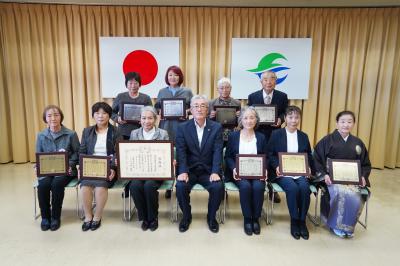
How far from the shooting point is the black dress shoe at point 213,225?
305cm

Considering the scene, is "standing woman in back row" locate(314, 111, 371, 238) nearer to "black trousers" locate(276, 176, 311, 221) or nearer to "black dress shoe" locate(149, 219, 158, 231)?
"black trousers" locate(276, 176, 311, 221)

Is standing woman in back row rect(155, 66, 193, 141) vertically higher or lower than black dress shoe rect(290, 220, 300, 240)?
higher

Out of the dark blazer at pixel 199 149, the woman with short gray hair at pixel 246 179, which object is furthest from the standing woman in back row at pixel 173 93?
the woman with short gray hair at pixel 246 179

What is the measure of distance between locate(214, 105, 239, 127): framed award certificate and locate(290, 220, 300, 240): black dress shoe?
4.39 feet

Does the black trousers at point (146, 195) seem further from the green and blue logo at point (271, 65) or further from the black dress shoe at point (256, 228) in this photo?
the green and blue logo at point (271, 65)

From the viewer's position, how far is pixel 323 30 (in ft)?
16.7

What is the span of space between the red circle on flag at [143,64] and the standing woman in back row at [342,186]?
10.3ft

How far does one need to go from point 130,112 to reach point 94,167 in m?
0.92

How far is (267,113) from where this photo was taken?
363 cm

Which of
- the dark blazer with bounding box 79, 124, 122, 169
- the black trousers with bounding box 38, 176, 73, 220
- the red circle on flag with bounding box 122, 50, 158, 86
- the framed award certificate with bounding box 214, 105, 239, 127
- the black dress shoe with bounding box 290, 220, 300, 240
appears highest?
the red circle on flag with bounding box 122, 50, 158, 86

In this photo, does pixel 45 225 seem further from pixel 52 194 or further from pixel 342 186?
pixel 342 186

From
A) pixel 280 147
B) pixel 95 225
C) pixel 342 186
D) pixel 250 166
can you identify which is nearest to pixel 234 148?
pixel 250 166

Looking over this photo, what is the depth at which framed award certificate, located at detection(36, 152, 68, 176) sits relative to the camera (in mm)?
3059

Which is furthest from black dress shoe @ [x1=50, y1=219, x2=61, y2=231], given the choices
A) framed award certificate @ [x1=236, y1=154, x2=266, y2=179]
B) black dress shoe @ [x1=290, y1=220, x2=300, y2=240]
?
black dress shoe @ [x1=290, y1=220, x2=300, y2=240]
